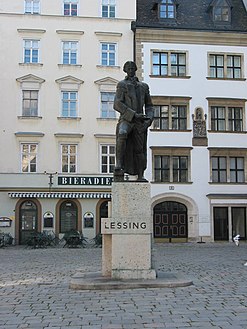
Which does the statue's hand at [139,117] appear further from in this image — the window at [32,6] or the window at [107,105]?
the window at [32,6]

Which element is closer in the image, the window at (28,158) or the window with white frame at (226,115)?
the window at (28,158)

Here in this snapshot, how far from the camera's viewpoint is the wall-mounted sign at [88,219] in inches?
1085

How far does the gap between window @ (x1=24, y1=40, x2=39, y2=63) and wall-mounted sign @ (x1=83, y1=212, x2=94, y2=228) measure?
9688mm

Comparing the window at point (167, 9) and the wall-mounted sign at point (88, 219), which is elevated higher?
the window at point (167, 9)

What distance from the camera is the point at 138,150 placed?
398 inches

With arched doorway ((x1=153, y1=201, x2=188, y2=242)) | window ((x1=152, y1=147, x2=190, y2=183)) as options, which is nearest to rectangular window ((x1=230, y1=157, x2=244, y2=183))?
window ((x1=152, y1=147, x2=190, y2=183))

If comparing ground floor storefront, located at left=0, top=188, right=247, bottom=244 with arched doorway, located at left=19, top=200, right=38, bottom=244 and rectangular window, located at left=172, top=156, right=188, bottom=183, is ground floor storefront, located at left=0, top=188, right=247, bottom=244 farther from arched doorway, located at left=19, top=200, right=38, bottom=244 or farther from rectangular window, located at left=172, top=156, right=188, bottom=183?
rectangular window, located at left=172, top=156, right=188, bottom=183

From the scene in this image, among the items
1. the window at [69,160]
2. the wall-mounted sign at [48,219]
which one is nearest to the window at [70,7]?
the window at [69,160]

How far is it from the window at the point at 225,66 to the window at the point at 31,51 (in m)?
10.7

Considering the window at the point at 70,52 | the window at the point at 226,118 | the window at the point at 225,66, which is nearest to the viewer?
the window at the point at 70,52

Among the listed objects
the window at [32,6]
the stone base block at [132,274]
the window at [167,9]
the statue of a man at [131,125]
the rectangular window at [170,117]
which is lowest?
the stone base block at [132,274]

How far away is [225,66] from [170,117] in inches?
192

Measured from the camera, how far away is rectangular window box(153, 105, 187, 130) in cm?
2834

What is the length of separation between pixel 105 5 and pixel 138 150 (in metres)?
21.5
